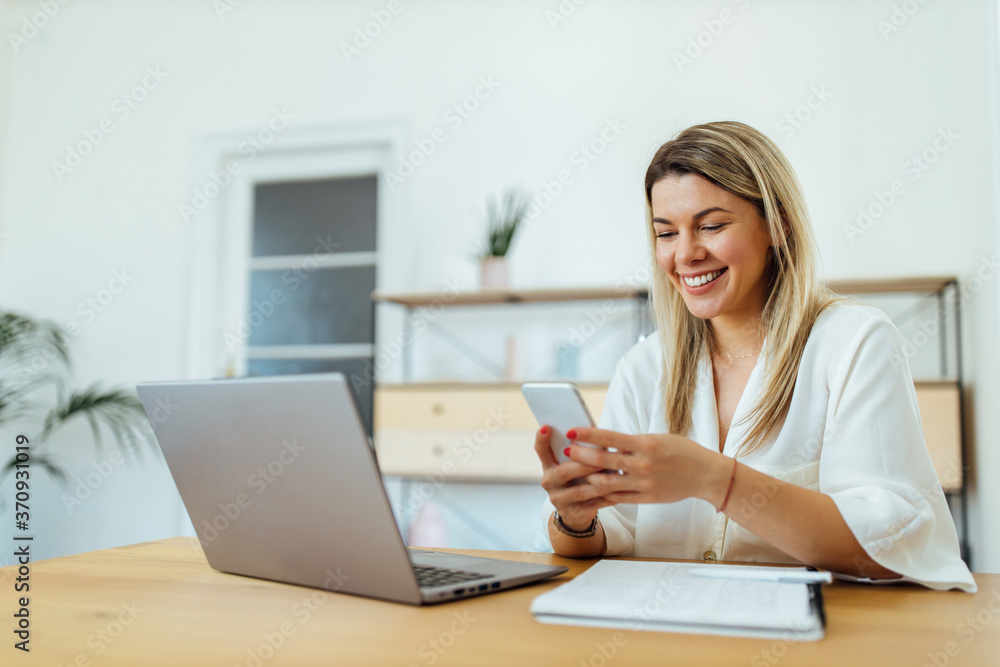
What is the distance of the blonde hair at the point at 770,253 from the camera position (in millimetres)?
1259

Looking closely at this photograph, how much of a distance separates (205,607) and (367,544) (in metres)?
0.20

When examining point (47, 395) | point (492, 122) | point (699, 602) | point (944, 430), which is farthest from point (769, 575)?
point (47, 395)

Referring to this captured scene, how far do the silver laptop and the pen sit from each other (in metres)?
0.18

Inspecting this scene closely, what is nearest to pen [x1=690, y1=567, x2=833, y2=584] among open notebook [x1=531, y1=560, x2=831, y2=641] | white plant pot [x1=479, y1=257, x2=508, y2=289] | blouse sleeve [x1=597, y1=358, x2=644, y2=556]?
open notebook [x1=531, y1=560, x2=831, y2=641]

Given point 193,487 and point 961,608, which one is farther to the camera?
point 193,487

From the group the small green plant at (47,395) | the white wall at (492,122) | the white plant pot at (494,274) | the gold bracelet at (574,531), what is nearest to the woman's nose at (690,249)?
the gold bracelet at (574,531)

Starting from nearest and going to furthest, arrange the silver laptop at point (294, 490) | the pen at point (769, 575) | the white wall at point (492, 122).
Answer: the silver laptop at point (294, 490) → the pen at point (769, 575) → the white wall at point (492, 122)

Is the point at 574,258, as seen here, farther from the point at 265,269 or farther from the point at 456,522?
the point at 265,269

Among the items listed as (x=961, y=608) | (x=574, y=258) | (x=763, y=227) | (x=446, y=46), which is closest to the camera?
(x=961, y=608)

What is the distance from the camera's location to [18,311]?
368cm

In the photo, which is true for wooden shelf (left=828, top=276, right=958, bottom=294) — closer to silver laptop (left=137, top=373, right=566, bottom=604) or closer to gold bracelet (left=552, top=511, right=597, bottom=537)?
gold bracelet (left=552, top=511, right=597, bottom=537)

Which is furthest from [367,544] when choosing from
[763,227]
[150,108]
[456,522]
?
[150,108]

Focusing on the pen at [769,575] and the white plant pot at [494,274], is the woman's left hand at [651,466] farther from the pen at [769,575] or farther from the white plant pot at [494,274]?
the white plant pot at [494,274]

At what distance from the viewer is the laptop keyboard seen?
849mm
